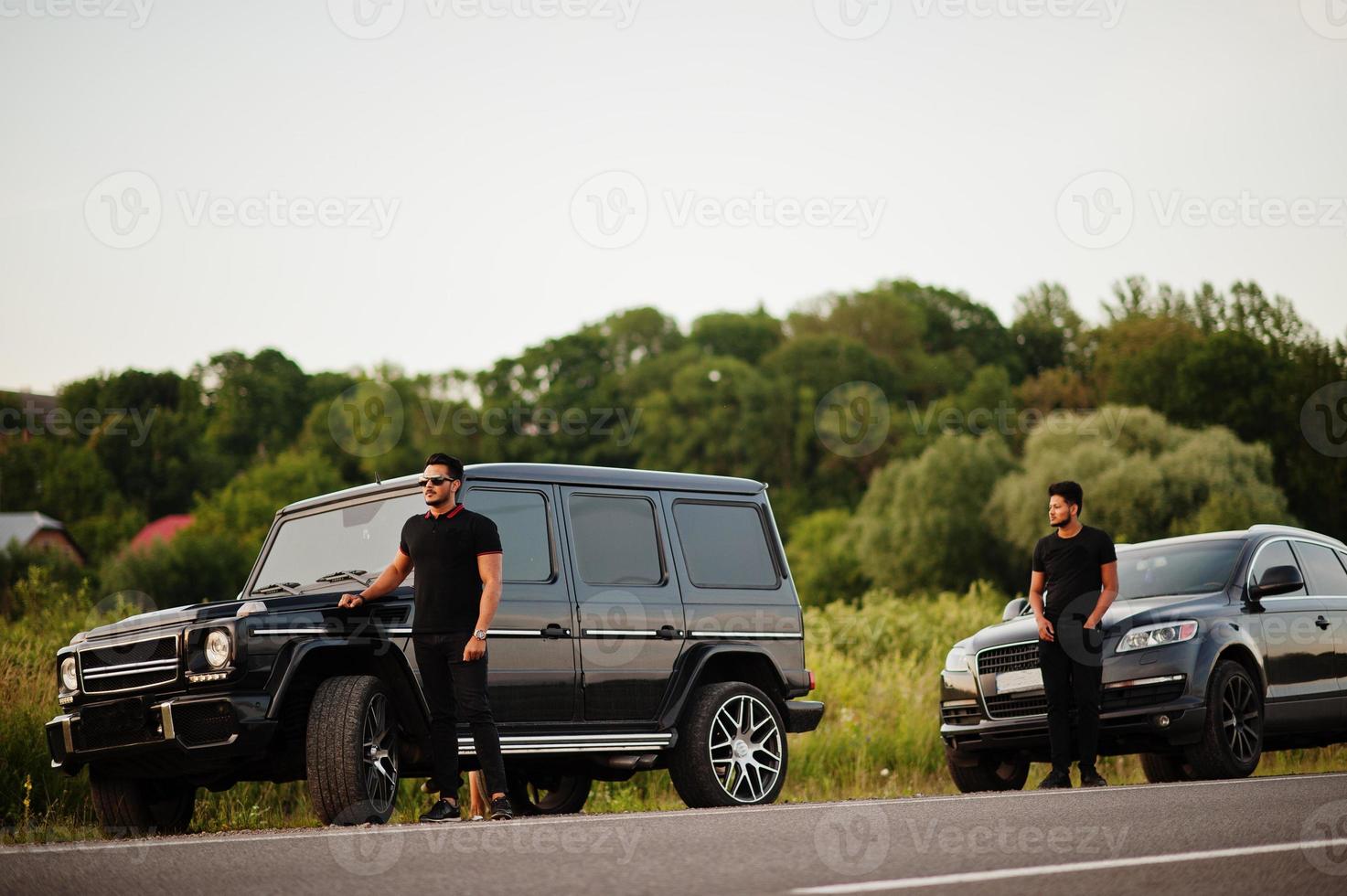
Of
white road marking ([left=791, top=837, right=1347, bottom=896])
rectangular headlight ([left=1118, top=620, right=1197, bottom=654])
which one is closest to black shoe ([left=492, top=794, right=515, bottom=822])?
white road marking ([left=791, top=837, right=1347, bottom=896])

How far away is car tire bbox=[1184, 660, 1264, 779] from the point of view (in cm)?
1116

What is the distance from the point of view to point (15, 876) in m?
5.99

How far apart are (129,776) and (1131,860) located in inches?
222

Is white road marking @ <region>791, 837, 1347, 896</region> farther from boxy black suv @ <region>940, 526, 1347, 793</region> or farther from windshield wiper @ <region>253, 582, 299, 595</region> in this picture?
windshield wiper @ <region>253, 582, 299, 595</region>

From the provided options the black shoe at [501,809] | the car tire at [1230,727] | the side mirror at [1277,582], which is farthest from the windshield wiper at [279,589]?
the side mirror at [1277,582]

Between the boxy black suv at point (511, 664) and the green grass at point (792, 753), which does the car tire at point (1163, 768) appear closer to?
the green grass at point (792, 753)

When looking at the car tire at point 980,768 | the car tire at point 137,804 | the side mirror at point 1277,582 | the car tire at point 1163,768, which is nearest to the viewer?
the car tire at point 137,804

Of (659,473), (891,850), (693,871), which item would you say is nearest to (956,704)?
(659,473)

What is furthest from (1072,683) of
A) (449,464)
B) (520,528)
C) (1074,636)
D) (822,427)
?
(822,427)

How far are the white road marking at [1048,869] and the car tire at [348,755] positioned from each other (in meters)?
3.52

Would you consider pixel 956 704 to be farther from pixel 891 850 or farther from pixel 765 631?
pixel 891 850

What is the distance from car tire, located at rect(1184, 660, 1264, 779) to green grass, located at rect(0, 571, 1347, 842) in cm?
297

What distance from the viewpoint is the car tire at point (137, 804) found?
9094 mm

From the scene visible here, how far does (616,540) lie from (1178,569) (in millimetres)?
4843
